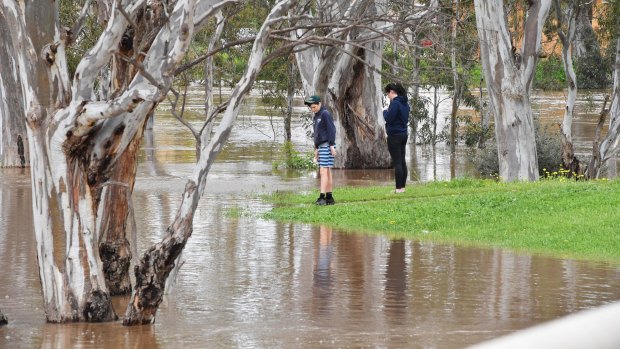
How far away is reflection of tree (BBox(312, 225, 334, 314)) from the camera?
9.01 metres

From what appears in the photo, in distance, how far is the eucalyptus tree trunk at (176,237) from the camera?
754cm

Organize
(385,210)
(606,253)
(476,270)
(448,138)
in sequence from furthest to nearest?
1. (448,138)
2. (385,210)
3. (606,253)
4. (476,270)

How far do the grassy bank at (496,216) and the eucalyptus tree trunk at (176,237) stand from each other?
4992 mm

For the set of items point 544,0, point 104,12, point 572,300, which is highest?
point 544,0

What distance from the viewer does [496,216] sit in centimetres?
1412

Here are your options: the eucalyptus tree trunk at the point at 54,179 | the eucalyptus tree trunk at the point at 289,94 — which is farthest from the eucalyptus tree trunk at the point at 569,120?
the eucalyptus tree trunk at the point at 54,179

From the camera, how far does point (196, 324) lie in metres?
8.06

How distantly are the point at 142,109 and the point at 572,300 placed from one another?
12.7ft

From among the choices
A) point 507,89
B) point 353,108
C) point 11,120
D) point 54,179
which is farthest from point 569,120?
point 54,179

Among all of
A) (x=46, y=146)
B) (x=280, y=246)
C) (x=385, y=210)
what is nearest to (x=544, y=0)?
(x=385, y=210)

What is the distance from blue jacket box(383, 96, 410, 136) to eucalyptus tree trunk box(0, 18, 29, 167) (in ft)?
37.9

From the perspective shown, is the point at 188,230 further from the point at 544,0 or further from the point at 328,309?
the point at 544,0

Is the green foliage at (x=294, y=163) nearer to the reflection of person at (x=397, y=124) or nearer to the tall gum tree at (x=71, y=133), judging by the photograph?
the reflection of person at (x=397, y=124)

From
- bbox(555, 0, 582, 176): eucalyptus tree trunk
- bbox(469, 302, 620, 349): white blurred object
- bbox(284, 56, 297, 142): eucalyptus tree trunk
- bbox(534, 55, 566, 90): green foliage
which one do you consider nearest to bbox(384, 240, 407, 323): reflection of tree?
bbox(469, 302, 620, 349): white blurred object
